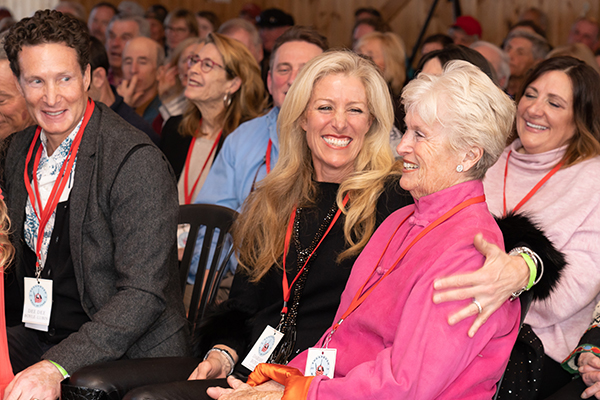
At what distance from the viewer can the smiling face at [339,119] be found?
7.18 feet

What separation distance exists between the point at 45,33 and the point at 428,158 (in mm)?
1314

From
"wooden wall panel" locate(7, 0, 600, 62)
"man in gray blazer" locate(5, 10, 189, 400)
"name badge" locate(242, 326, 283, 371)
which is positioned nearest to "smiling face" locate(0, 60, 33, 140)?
"man in gray blazer" locate(5, 10, 189, 400)

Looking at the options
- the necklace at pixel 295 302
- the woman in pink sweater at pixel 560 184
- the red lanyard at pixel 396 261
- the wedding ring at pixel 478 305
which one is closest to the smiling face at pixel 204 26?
the woman in pink sweater at pixel 560 184

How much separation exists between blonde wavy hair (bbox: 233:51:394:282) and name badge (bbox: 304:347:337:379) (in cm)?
47

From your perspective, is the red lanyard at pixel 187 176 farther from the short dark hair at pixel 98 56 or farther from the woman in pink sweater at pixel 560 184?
the woman in pink sweater at pixel 560 184

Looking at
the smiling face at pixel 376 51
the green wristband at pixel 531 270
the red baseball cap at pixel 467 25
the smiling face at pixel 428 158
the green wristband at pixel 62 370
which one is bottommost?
the green wristband at pixel 62 370

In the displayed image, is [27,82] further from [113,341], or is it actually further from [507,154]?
[507,154]

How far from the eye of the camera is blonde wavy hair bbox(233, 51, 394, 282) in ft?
6.92

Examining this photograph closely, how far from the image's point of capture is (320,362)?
5.55 ft

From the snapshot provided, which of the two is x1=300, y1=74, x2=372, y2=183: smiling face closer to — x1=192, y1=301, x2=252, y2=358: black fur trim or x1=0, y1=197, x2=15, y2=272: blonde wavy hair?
x1=192, y1=301, x2=252, y2=358: black fur trim

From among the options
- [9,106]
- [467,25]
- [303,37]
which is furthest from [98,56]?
[467,25]

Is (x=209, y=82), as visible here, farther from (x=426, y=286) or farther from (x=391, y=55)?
(x=426, y=286)

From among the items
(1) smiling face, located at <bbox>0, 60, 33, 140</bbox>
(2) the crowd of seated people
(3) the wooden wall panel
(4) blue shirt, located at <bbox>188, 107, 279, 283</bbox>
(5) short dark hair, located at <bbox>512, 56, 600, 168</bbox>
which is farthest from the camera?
(3) the wooden wall panel

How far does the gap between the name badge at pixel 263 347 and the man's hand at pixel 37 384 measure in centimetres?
57
